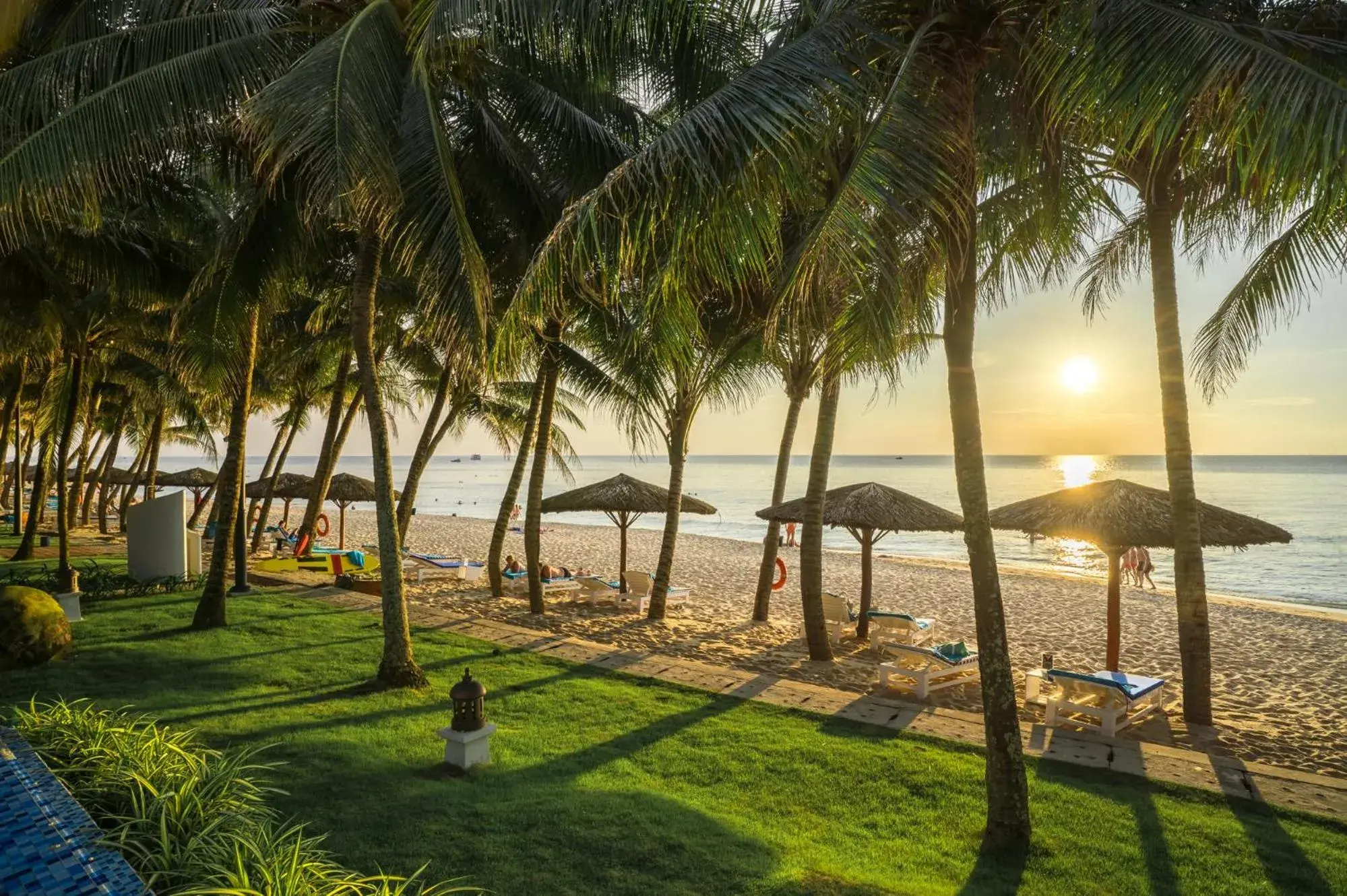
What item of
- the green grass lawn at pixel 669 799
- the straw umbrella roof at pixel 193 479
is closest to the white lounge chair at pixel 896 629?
the green grass lawn at pixel 669 799

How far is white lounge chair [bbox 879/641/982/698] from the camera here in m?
8.09

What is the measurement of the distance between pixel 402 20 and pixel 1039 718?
944 cm

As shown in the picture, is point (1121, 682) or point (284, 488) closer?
point (1121, 682)

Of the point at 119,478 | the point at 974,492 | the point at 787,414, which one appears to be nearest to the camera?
the point at 974,492

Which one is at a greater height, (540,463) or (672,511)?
(540,463)

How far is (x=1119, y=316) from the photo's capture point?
11.0 metres

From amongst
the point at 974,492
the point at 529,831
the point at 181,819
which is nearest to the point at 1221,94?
the point at 974,492

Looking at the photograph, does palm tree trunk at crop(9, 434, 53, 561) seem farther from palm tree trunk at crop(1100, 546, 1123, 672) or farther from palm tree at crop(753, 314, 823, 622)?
palm tree trunk at crop(1100, 546, 1123, 672)

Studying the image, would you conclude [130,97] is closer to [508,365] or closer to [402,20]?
[402,20]

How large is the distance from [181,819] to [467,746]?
206 centimetres

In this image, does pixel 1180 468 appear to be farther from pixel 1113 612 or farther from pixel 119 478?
pixel 119 478

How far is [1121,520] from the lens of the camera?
28.6 ft

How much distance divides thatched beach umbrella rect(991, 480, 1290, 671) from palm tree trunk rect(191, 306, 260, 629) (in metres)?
9.33

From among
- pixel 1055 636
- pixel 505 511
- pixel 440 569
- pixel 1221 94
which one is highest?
pixel 1221 94
